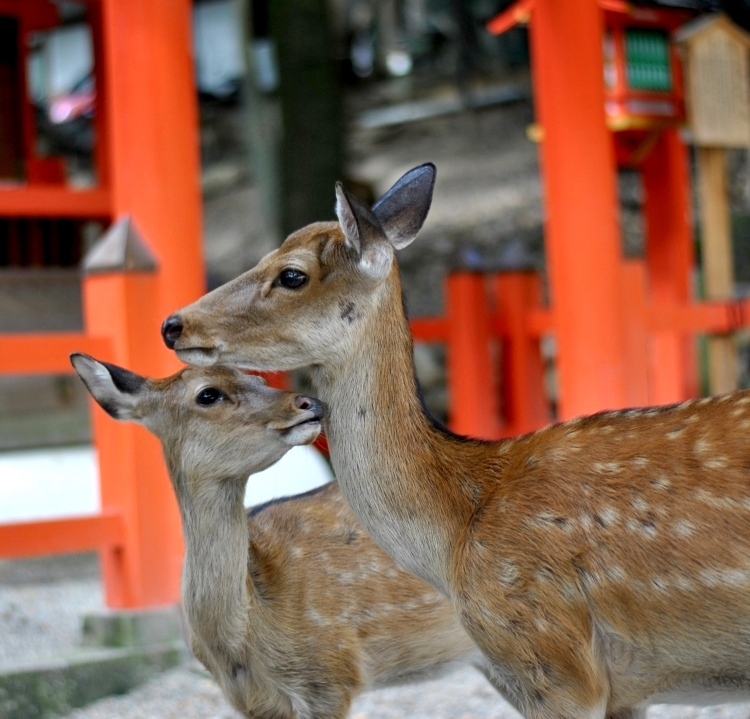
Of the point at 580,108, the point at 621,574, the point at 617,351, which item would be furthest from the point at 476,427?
the point at 621,574

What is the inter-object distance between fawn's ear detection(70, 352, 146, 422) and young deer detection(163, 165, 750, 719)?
1.81 ft

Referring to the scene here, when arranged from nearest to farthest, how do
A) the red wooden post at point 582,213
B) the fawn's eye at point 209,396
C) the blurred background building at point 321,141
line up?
the fawn's eye at point 209,396
the red wooden post at point 582,213
the blurred background building at point 321,141

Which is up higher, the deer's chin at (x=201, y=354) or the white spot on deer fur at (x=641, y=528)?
the deer's chin at (x=201, y=354)

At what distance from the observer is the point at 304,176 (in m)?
7.98

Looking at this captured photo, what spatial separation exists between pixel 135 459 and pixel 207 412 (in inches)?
66.2

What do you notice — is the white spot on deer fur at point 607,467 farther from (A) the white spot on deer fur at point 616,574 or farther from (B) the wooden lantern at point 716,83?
(B) the wooden lantern at point 716,83

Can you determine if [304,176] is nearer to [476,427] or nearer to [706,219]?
[476,427]

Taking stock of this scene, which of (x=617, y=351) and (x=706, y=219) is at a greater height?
(x=706, y=219)

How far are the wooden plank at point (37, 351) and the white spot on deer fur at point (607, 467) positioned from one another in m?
2.67

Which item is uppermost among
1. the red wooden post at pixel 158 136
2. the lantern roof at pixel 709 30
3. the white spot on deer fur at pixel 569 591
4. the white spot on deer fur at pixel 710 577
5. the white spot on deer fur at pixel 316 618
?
the lantern roof at pixel 709 30

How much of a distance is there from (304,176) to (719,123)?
2885 mm

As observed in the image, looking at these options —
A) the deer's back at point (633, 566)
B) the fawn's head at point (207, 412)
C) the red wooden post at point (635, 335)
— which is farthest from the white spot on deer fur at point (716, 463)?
the red wooden post at point (635, 335)

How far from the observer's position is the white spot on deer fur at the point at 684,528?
2.49 metres

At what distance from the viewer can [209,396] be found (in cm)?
320
